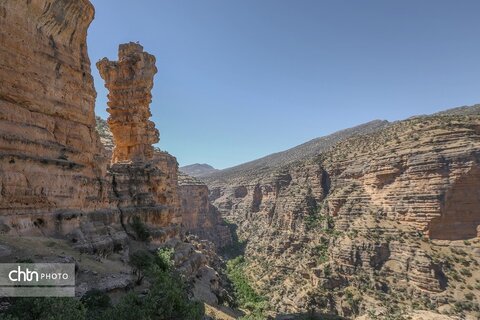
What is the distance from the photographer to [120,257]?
2181 cm

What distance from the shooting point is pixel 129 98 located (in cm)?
3544

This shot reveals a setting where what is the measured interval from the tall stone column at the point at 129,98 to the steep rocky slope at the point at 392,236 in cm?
3566

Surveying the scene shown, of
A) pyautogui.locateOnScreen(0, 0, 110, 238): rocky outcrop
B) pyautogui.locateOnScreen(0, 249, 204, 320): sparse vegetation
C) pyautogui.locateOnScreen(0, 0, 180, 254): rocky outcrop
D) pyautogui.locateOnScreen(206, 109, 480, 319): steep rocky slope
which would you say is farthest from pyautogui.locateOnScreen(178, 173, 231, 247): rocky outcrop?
pyautogui.locateOnScreen(0, 249, 204, 320): sparse vegetation

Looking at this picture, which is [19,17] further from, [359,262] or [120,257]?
[359,262]

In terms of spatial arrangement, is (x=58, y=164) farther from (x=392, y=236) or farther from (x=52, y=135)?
(x=392, y=236)

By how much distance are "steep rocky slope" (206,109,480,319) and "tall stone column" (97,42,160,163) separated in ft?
117

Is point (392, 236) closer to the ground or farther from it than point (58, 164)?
closer to the ground

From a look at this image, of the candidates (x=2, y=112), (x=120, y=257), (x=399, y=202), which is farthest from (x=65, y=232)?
(x=399, y=202)

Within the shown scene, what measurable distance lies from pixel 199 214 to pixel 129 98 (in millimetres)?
76863

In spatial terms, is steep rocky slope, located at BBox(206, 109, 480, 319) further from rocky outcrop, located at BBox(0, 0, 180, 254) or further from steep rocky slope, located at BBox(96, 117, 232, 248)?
rocky outcrop, located at BBox(0, 0, 180, 254)

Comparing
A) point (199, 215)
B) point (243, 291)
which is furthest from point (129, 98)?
point (199, 215)

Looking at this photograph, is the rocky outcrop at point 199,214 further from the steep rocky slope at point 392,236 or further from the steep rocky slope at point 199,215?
the steep rocky slope at point 392,236

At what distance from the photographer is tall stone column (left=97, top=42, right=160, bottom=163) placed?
115 feet

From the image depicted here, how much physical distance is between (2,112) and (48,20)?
7410 millimetres
